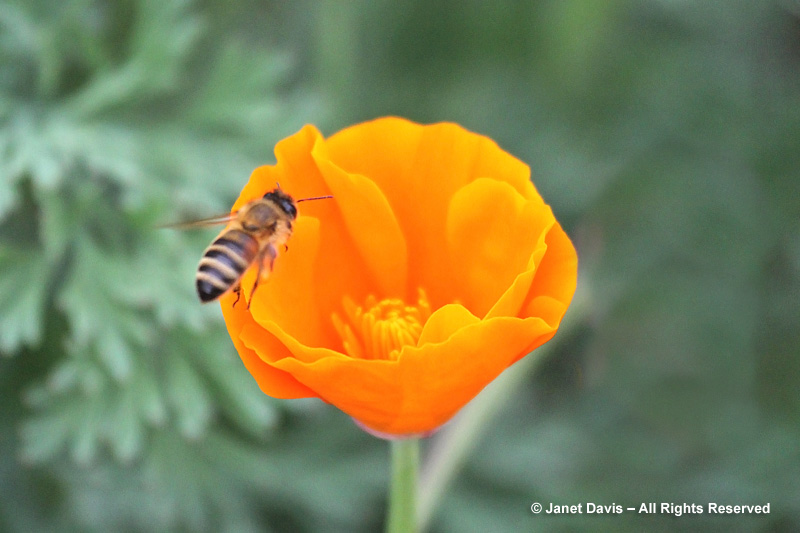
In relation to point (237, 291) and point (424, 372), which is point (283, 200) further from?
point (424, 372)

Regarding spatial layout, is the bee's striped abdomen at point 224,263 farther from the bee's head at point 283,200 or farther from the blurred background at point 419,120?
the blurred background at point 419,120

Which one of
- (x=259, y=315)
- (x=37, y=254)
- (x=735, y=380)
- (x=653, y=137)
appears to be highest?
(x=653, y=137)

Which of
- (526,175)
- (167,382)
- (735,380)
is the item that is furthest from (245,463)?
(735,380)

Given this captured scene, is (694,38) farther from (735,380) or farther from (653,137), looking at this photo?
(735,380)

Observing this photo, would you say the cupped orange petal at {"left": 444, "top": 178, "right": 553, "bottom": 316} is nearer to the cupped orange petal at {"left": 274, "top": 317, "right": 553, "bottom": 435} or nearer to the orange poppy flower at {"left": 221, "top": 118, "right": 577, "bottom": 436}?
the orange poppy flower at {"left": 221, "top": 118, "right": 577, "bottom": 436}

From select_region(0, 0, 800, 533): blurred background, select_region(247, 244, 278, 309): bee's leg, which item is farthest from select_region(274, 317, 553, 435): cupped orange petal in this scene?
select_region(0, 0, 800, 533): blurred background

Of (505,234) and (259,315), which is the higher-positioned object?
(505,234)

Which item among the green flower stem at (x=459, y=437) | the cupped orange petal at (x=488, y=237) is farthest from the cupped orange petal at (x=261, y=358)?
the green flower stem at (x=459, y=437)
